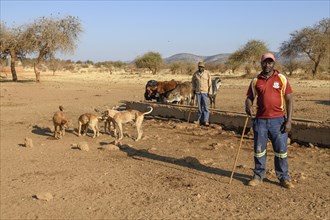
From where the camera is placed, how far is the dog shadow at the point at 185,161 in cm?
720

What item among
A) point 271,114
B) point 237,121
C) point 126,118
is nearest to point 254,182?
point 271,114

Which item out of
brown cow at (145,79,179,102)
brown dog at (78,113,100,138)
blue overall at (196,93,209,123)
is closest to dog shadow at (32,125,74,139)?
brown dog at (78,113,100,138)

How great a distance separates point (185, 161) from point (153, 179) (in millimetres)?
1285

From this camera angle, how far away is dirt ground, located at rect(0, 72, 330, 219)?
574cm

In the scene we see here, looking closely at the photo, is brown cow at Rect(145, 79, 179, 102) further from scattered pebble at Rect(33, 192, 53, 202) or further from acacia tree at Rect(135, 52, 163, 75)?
acacia tree at Rect(135, 52, 163, 75)

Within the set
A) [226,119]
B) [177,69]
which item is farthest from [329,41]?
[226,119]

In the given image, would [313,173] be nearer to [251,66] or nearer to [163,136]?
[163,136]

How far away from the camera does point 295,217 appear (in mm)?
5355

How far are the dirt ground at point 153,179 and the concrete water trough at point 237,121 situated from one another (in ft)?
0.94

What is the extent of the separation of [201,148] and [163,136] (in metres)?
1.81

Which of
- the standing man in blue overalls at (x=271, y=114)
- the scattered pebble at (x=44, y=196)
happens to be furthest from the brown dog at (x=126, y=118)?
the standing man in blue overalls at (x=271, y=114)

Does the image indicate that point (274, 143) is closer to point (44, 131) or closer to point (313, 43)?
point (44, 131)

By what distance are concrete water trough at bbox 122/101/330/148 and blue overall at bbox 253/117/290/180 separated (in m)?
3.39

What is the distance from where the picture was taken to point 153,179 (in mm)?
7156
